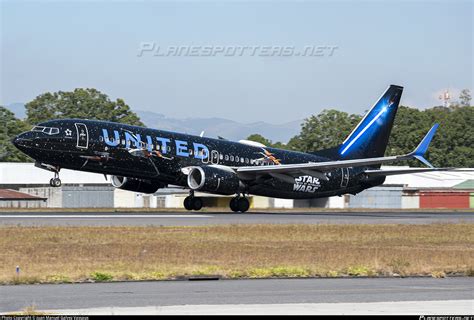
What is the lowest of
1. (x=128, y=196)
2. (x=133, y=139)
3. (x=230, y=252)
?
(x=230, y=252)

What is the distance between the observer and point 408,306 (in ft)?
58.7

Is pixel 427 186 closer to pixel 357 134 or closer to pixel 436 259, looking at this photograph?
pixel 357 134

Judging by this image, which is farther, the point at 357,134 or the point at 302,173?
the point at 357,134

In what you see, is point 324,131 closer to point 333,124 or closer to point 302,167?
point 333,124

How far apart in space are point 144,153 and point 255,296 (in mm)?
31624

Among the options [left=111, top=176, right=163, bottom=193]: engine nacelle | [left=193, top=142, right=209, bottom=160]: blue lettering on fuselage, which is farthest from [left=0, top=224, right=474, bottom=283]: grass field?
[left=111, top=176, right=163, bottom=193]: engine nacelle

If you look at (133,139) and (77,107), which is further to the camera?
(77,107)

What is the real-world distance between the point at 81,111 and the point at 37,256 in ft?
465

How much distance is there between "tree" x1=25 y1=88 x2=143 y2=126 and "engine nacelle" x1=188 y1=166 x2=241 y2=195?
110 m

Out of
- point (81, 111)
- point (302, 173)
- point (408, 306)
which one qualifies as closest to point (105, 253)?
point (408, 306)

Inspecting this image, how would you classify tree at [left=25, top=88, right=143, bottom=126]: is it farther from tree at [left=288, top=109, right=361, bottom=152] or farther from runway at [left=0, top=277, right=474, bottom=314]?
runway at [left=0, top=277, right=474, bottom=314]

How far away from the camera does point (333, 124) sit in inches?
6909

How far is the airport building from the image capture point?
85750 millimetres

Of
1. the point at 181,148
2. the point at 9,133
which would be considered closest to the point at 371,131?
the point at 181,148
